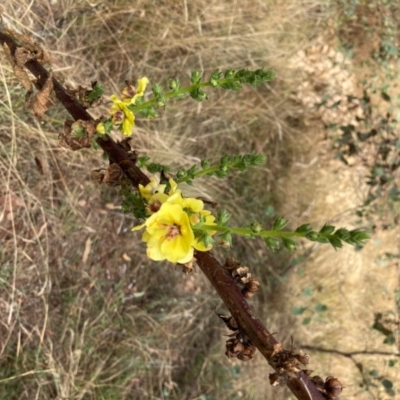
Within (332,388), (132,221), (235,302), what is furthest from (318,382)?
(132,221)

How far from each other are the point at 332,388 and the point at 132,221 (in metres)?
2.39

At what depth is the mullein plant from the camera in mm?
1168

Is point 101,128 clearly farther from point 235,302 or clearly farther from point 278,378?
point 278,378

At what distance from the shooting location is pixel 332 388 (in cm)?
123

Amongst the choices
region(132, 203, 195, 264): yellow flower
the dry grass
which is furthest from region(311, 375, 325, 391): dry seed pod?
the dry grass

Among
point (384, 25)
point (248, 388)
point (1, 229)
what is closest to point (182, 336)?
point (248, 388)

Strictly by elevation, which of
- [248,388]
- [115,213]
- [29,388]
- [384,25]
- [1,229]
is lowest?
[248,388]

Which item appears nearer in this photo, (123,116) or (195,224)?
(195,224)

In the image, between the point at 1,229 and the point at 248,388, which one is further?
the point at 248,388

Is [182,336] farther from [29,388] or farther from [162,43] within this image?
[162,43]

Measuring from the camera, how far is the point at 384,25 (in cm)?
499

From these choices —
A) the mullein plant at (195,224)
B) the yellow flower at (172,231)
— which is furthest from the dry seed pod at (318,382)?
the yellow flower at (172,231)

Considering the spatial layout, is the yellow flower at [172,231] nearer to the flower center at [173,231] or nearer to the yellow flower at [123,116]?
the flower center at [173,231]

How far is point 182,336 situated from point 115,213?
0.99 metres
